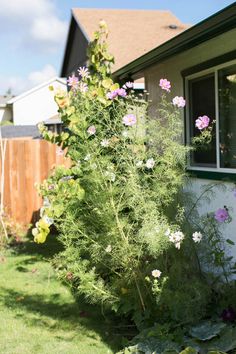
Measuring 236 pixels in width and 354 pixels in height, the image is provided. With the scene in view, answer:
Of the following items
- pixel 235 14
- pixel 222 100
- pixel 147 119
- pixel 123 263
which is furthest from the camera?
pixel 222 100

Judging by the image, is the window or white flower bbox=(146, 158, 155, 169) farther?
the window

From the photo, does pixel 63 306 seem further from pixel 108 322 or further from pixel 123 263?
pixel 123 263

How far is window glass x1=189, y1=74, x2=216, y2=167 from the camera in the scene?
5898mm

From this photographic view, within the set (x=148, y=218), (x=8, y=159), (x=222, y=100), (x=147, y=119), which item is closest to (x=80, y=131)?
(x=147, y=119)

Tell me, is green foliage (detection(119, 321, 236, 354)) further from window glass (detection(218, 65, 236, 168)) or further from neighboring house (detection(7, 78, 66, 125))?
neighboring house (detection(7, 78, 66, 125))

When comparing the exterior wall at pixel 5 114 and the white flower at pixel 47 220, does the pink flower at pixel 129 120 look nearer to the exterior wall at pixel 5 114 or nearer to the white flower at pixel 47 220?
the white flower at pixel 47 220

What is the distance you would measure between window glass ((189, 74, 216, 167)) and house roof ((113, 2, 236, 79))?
57 cm

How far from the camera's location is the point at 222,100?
5.66 m

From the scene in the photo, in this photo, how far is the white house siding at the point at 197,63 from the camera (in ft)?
17.1

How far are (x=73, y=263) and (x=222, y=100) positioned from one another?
251 centimetres

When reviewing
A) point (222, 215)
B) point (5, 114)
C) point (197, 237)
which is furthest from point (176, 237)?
point (5, 114)

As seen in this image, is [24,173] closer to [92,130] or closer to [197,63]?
[197,63]

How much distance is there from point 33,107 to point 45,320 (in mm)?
41771

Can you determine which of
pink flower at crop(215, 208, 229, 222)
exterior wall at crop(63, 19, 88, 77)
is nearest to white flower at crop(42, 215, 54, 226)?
pink flower at crop(215, 208, 229, 222)
